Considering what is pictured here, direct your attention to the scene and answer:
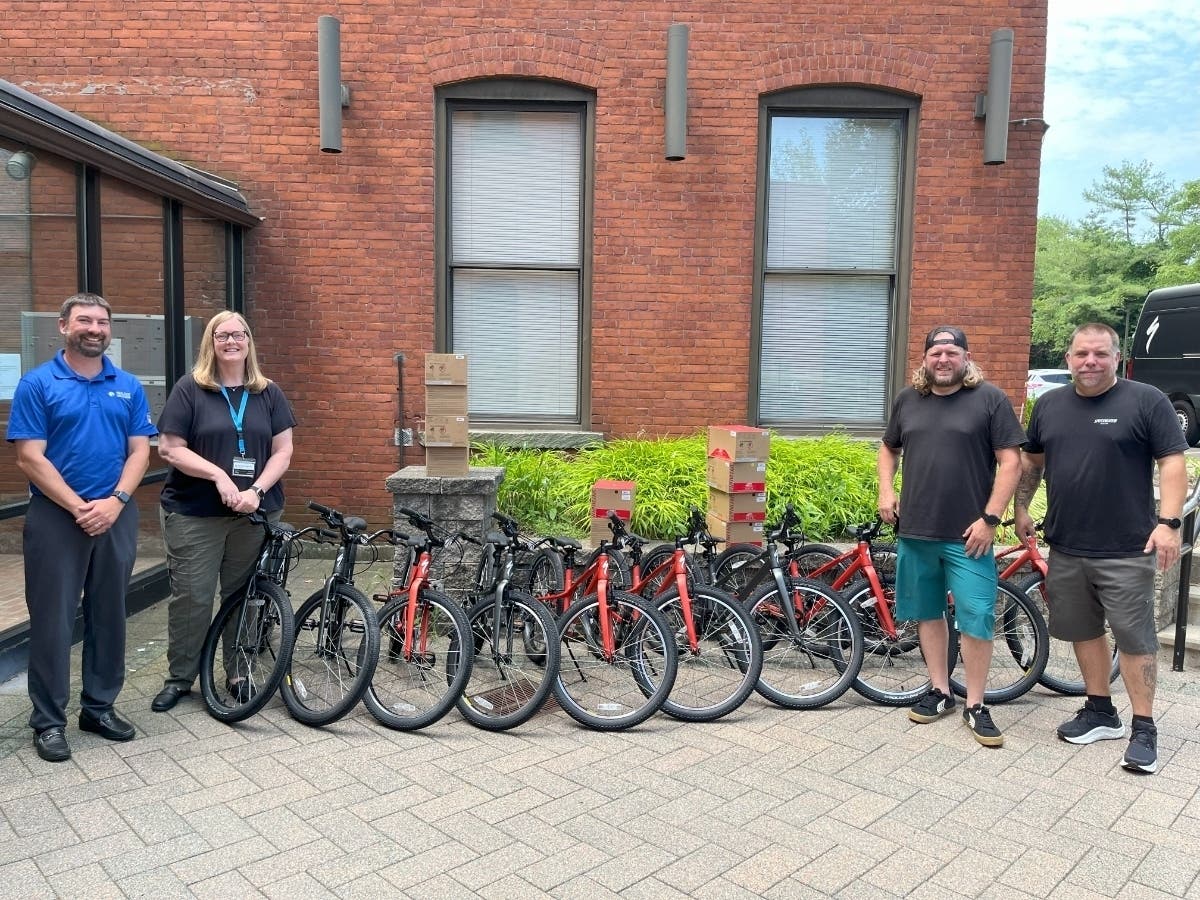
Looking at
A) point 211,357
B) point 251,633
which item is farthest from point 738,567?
point 211,357

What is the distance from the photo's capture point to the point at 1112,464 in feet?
13.4

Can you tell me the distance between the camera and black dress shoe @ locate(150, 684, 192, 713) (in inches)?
175

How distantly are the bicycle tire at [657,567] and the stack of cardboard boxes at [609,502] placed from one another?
0.28m

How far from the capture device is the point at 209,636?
4.59 metres

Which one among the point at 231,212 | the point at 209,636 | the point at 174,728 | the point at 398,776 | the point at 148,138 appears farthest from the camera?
the point at 148,138

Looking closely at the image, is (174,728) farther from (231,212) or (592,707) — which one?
(231,212)

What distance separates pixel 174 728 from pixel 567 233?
498 centimetres

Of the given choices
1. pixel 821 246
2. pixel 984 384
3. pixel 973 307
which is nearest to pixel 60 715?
pixel 984 384

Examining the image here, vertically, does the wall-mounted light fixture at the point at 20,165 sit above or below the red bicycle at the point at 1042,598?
above

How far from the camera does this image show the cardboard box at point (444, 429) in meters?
5.59

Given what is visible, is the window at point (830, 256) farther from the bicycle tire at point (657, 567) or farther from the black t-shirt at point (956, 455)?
the black t-shirt at point (956, 455)

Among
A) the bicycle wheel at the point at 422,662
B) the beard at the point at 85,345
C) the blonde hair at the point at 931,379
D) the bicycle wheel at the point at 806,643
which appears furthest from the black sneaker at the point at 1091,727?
the beard at the point at 85,345

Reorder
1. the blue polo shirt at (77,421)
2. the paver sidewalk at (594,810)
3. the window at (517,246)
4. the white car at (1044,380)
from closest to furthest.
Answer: the paver sidewalk at (594,810) < the blue polo shirt at (77,421) < the window at (517,246) < the white car at (1044,380)

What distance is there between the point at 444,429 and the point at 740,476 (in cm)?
186
